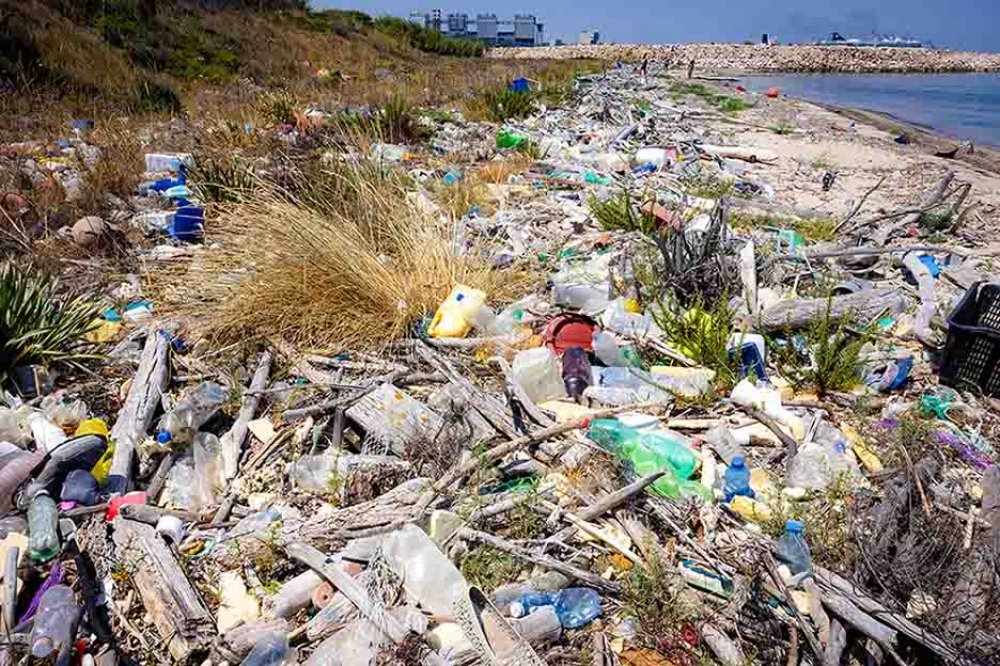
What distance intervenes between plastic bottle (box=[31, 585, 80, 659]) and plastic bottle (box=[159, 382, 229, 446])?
0.84 metres

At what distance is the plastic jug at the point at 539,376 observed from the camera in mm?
2928

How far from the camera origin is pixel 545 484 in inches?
91.4

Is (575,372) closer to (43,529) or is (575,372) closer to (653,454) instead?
(653,454)

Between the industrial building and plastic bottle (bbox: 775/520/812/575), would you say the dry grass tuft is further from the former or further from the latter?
the industrial building

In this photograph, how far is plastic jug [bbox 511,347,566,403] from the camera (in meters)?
2.93

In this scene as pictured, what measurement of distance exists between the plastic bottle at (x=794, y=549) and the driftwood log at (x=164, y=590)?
5.86ft

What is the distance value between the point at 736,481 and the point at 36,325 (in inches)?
130

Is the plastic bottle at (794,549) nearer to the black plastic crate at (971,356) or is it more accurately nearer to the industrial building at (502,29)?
the black plastic crate at (971,356)

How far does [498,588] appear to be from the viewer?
1898 mm

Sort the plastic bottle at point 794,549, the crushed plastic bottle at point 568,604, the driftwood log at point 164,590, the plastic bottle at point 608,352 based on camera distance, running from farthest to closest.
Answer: the plastic bottle at point 608,352 → the plastic bottle at point 794,549 → the crushed plastic bottle at point 568,604 → the driftwood log at point 164,590

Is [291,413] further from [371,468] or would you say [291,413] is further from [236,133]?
[236,133]

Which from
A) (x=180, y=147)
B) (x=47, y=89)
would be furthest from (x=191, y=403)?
(x=47, y=89)

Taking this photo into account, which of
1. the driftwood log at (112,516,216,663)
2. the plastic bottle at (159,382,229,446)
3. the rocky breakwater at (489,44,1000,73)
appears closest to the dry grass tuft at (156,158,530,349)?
the plastic bottle at (159,382,229,446)

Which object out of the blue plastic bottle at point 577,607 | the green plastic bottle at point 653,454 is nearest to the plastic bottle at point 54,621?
the blue plastic bottle at point 577,607
